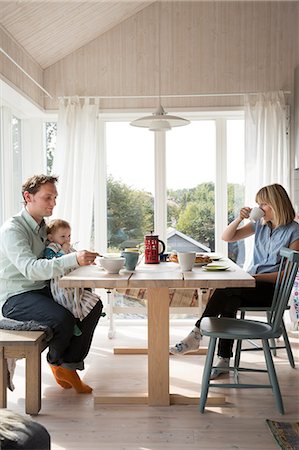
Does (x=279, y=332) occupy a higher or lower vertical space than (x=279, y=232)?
lower

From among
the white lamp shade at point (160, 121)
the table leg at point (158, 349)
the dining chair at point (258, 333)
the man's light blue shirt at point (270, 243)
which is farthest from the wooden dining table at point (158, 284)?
the white lamp shade at point (160, 121)

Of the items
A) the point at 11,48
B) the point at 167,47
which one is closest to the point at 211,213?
the point at 167,47

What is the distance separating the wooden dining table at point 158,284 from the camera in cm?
272

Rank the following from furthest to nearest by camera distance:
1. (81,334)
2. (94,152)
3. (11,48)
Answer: (94,152), (11,48), (81,334)

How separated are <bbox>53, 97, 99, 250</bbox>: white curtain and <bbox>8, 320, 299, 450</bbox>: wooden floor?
1522 mm

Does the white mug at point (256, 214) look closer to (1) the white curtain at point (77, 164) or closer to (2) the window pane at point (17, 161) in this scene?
(1) the white curtain at point (77, 164)

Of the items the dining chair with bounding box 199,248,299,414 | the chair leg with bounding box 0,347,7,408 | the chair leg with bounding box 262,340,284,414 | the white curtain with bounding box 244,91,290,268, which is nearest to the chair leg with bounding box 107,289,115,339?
the white curtain with bounding box 244,91,290,268

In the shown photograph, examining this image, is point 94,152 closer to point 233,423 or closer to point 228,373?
point 228,373

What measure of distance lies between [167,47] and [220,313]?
8.79ft

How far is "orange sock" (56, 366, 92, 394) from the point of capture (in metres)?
3.22

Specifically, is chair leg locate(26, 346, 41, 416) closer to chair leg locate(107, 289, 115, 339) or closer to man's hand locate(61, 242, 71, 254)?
man's hand locate(61, 242, 71, 254)

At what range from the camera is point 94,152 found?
502cm

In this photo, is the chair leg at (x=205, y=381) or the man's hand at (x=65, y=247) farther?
the man's hand at (x=65, y=247)

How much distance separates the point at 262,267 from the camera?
3.64 m
